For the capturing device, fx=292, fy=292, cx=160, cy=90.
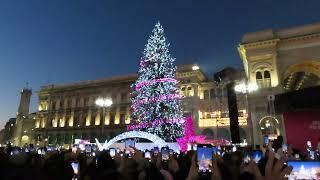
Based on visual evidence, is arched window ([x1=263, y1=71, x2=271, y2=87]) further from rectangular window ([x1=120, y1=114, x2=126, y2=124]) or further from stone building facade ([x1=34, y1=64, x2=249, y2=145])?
rectangular window ([x1=120, y1=114, x2=126, y2=124])

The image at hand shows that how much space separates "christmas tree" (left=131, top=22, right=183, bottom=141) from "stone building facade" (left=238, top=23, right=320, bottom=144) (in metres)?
12.0

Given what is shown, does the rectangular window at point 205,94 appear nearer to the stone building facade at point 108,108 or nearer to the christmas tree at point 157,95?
the stone building facade at point 108,108

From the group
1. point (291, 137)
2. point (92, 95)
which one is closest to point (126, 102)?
point (92, 95)

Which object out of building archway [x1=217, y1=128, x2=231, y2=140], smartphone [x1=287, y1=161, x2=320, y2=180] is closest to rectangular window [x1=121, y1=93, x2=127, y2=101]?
building archway [x1=217, y1=128, x2=231, y2=140]

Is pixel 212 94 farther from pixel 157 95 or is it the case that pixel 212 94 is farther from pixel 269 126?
pixel 157 95

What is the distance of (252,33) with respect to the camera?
37.7 metres

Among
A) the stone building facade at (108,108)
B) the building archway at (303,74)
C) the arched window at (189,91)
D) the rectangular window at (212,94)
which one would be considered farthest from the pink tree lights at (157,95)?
the rectangular window at (212,94)

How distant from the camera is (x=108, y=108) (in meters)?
59.2

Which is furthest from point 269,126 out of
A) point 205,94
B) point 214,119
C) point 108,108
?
A: point 108,108

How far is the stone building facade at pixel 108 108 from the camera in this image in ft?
148

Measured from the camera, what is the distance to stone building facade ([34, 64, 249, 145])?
44988mm

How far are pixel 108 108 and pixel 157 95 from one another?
35268 mm

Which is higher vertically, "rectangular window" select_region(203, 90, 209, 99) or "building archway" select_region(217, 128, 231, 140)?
"rectangular window" select_region(203, 90, 209, 99)

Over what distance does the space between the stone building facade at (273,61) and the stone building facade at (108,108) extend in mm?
8887
